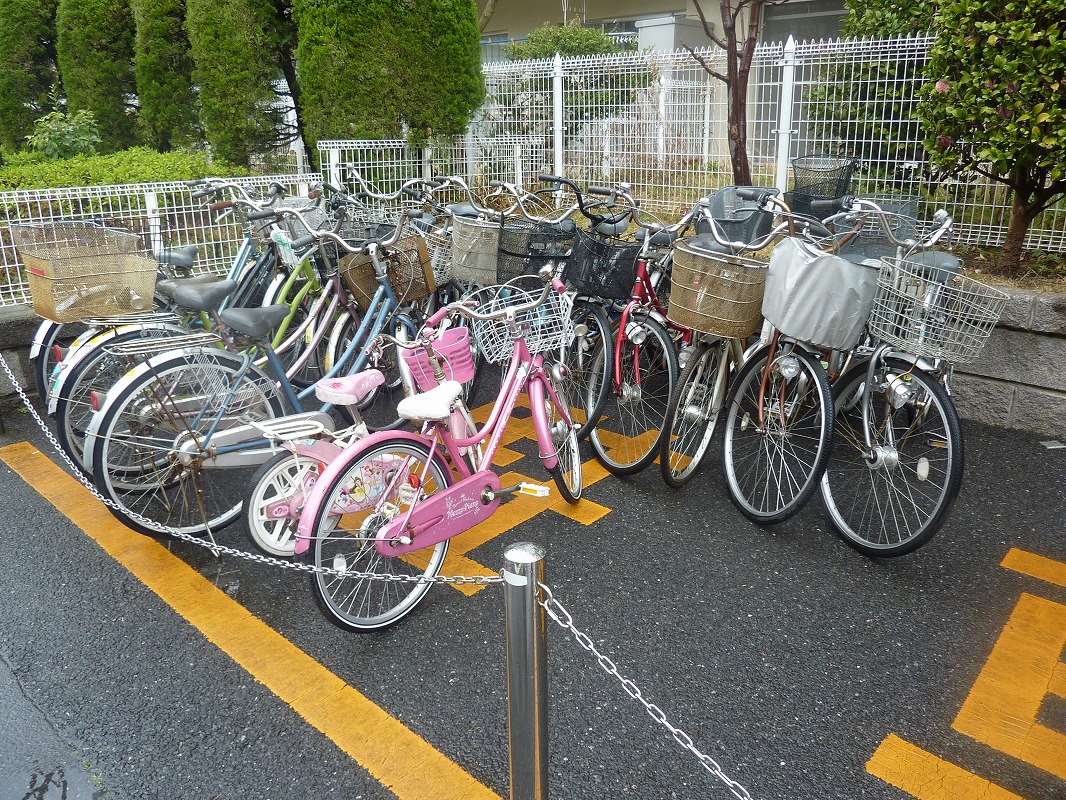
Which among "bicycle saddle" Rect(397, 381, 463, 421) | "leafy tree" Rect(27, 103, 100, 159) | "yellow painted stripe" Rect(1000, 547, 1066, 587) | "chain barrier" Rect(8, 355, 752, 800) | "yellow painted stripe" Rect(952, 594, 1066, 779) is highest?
"leafy tree" Rect(27, 103, 100, 159)

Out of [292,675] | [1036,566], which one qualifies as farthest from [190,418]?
[1036,566]

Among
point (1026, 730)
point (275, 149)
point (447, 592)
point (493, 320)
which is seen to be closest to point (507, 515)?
point (447, 592)

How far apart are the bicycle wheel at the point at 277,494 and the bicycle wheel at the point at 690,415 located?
5.57 feet

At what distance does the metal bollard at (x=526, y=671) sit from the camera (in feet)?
5.87

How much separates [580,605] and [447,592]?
56 centimetres

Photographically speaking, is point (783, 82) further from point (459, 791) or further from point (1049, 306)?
point (459, 791)

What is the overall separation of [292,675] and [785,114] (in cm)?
620

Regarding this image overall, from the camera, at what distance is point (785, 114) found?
6.90 m

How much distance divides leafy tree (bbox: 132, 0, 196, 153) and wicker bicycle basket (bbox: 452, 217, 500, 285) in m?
7.75

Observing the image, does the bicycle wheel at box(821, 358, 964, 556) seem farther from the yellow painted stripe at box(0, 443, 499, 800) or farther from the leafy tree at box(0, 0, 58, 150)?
the leafy tree at box(0, 0, 58, 150)

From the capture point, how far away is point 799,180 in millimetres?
5359

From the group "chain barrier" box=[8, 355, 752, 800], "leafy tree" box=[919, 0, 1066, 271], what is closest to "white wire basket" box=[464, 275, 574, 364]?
"chain barrier" box=[8, 355, 752, 800]

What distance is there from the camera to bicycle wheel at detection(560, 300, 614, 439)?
4.16m

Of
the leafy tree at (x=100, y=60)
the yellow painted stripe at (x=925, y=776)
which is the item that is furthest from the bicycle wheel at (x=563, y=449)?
the leafy tree at (x=100, y=60)
